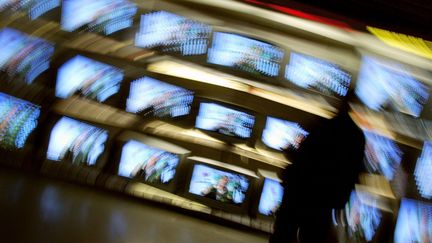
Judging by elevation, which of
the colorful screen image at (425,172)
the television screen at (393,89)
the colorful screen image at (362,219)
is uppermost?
the television screen at (393,89)

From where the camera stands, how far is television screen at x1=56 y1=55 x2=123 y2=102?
10.6ft

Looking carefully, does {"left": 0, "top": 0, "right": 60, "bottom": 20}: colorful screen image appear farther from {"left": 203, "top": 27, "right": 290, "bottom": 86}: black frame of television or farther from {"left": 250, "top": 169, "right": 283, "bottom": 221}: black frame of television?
{"left": 250, "top": 169, "right": 283, "bottom": 221}: black frame of television

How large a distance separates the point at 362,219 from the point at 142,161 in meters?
1.66

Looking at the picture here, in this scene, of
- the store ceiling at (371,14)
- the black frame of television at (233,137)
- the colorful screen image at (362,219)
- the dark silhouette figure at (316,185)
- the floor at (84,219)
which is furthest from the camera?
the black frame of television at (233,137)

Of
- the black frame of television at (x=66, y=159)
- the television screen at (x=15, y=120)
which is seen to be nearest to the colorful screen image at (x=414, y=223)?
the black frame of television at (x=66, y=159)

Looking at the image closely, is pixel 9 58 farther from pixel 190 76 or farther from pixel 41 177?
pixel 190 76

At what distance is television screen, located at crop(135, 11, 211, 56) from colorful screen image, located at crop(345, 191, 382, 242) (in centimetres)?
156

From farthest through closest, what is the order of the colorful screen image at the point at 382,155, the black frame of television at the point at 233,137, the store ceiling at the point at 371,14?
the black frame of television at the point at 233,137
the colorful screen image at the point at 382,155
the store ceiling at the point at 371,14

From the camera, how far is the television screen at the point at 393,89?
3.00 metres

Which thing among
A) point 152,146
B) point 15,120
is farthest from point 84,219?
point 15,120

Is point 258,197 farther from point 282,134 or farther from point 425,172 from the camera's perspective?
point 425,172

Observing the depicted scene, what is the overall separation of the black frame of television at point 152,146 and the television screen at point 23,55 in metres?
0.80

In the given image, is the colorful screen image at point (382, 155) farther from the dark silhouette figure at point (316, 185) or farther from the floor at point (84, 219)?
the dark silhouette figure at point (316, 185)

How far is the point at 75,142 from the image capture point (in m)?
3.27
